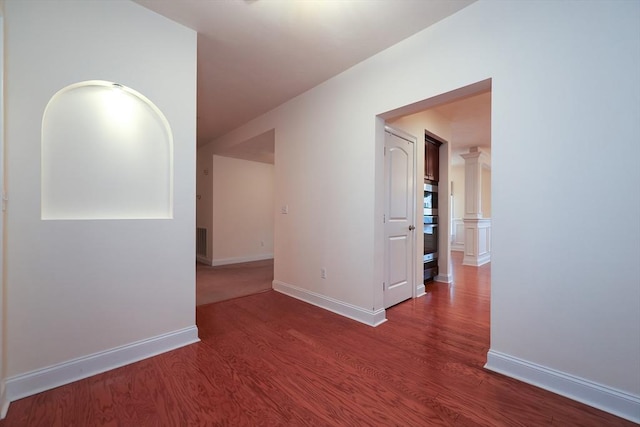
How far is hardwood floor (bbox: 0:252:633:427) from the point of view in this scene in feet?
4.64

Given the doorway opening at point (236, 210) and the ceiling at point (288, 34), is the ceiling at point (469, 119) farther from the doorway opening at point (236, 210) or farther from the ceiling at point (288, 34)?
the doorway opening at point (236, 210)

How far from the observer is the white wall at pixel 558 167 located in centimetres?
144

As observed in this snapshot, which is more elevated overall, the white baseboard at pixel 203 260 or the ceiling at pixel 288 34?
the ceiling at pixel 288 34

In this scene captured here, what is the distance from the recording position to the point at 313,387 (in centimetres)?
167

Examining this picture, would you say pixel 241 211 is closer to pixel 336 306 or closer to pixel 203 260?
pixel 203 260

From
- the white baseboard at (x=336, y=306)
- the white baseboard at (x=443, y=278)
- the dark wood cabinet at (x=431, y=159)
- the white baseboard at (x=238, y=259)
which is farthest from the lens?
the white baseboard at (x=238, y=259)

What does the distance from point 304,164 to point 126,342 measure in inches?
97.1

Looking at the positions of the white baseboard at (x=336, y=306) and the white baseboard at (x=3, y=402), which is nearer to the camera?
the white baseboard at (x=3, y=402)

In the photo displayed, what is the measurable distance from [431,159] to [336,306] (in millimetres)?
2718

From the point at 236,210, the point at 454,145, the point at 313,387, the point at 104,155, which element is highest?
the point at 454,145

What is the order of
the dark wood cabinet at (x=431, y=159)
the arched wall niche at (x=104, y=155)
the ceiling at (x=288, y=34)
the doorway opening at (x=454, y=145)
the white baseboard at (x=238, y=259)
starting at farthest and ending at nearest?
the white baseboard at (x=238, y=259) < the dark wood cabinet at (x=431, y=159) < the doorway opening at (x=454, y=145) < the ceiling at (x=288, y=34) < the arched wall niche at (x=104, y=155)

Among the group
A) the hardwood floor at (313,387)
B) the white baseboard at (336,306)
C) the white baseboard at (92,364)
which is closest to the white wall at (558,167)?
the hardwood floor at (313,387)

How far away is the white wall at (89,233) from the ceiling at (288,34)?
0.95 feet

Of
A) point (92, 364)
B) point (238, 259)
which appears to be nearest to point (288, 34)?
point (92, 364)
